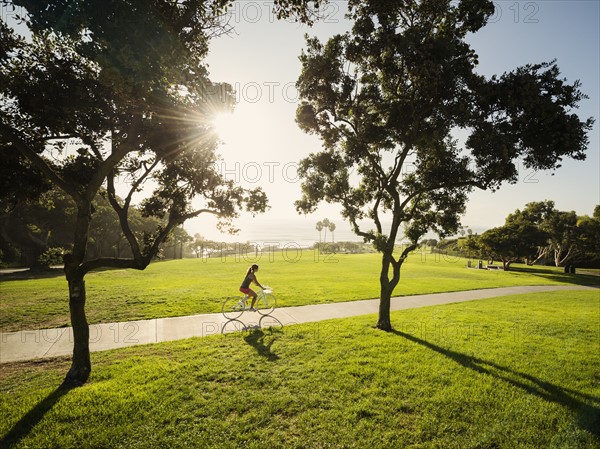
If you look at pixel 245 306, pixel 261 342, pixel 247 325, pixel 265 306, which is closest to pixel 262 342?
pixel 261 342

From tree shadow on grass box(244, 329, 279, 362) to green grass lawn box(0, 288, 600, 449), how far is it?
61 millimetres

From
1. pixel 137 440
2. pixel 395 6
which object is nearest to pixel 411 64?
pixel 395 6

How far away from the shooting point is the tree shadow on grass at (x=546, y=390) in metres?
5.59

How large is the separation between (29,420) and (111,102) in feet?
23.3

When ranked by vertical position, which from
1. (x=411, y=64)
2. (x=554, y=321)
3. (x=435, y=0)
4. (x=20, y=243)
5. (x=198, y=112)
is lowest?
(x=554, y=321)

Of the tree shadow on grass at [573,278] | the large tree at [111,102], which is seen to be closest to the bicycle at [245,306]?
the large tree at [111,102]

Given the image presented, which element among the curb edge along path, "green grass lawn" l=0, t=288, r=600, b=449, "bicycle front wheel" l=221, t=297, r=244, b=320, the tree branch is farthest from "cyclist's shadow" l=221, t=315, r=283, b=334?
the tree branch

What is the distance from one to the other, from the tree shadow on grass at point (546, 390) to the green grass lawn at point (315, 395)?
33mm

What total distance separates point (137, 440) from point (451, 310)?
1568 centimetres

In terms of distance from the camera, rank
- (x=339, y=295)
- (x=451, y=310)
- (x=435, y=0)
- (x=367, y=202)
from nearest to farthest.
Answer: (x=435, y=0) < (x=367, y=202) < (x=451, y=310) < (x=339, y=295)

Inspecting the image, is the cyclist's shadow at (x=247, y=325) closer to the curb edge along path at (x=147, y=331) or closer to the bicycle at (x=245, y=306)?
the curb edge along path at (x=147, y=331)

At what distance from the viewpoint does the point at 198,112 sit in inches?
289

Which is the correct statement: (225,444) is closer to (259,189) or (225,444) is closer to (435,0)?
(259,189)

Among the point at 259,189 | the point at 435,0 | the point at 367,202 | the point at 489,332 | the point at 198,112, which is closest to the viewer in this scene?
the point at 198,112
